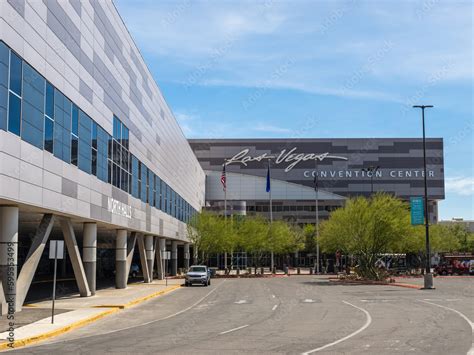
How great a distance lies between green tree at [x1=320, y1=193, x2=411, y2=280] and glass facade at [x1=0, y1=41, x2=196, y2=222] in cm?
1818

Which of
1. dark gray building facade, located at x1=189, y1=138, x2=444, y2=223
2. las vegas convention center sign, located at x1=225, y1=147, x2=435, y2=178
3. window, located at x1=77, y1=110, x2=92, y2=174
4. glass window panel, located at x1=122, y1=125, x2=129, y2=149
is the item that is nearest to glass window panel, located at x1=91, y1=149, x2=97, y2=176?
window, located at x1=77, y1=110, x2=92, y2=174

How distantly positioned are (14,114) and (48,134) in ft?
12.4

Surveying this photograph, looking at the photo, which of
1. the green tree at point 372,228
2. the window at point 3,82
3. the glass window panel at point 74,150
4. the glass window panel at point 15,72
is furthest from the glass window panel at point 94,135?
the green tree at point 372,228

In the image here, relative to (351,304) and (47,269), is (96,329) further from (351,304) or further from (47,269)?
(47,269)

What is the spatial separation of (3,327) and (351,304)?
15.7m

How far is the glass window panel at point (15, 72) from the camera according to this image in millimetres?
20781

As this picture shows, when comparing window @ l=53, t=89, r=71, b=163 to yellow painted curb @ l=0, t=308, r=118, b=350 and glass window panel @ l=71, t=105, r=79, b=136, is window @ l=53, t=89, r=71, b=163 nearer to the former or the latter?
glass window panel @ l=71, t=105, r=79, b=136

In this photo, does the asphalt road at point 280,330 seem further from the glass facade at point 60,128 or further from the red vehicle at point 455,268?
the red vehicle at point 455,268

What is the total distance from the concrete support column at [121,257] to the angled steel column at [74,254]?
28.2 feet

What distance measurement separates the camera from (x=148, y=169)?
49.0m

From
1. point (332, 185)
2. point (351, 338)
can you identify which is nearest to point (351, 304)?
point (351, 338)

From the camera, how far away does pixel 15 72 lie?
69.3 ft

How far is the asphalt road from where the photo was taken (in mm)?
14328

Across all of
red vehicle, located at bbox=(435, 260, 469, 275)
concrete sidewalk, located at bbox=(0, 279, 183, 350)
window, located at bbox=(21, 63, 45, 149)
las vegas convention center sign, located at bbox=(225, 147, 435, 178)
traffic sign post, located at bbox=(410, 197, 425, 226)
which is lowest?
red vehicle, located at bbox=(435, 260, 469, 275)
